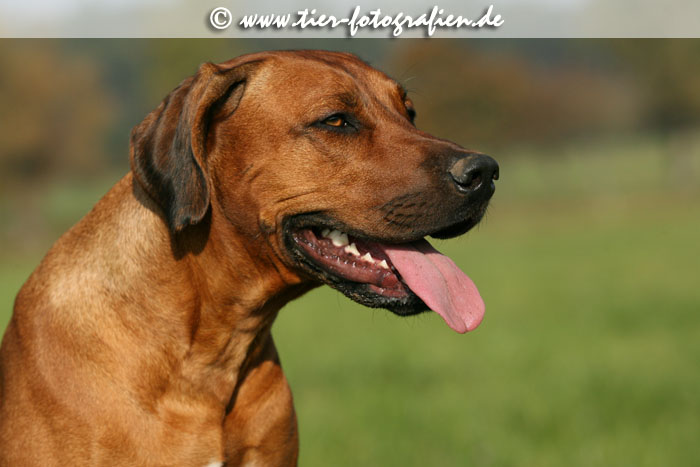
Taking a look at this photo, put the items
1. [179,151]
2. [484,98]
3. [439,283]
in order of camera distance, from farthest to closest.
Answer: [484,98] → [439,283] → [179,151]

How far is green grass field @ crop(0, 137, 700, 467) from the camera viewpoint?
653 centimetres

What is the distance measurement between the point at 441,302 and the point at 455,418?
3885 millimetres

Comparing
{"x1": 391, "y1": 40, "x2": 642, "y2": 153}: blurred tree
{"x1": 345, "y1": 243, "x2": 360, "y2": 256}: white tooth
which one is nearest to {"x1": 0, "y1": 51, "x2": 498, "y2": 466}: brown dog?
{"x1": 345, "y1": 243, "x2": 360, "y2": 256}: white tooth

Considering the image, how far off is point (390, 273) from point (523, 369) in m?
5.88

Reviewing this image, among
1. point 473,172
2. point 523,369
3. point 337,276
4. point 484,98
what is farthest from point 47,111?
point 473,172

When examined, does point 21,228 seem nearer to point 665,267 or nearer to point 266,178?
point 665,267

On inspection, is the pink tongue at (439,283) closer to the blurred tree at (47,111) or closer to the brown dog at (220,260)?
the brown dog at (220,260)

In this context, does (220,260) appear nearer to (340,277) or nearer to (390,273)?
(340,277)

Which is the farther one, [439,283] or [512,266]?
[512,266]

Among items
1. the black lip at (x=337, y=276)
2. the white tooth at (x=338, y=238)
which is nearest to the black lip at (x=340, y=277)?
the black lip at (x=337, y=276)

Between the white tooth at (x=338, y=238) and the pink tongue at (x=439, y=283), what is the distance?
0.18 m

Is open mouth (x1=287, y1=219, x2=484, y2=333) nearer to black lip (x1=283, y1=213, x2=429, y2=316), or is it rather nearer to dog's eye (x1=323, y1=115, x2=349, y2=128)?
black lip (x1=283, y1=213, x2=429, y2=316)

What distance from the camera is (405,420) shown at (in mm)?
7418

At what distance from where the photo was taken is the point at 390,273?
3914 mm
